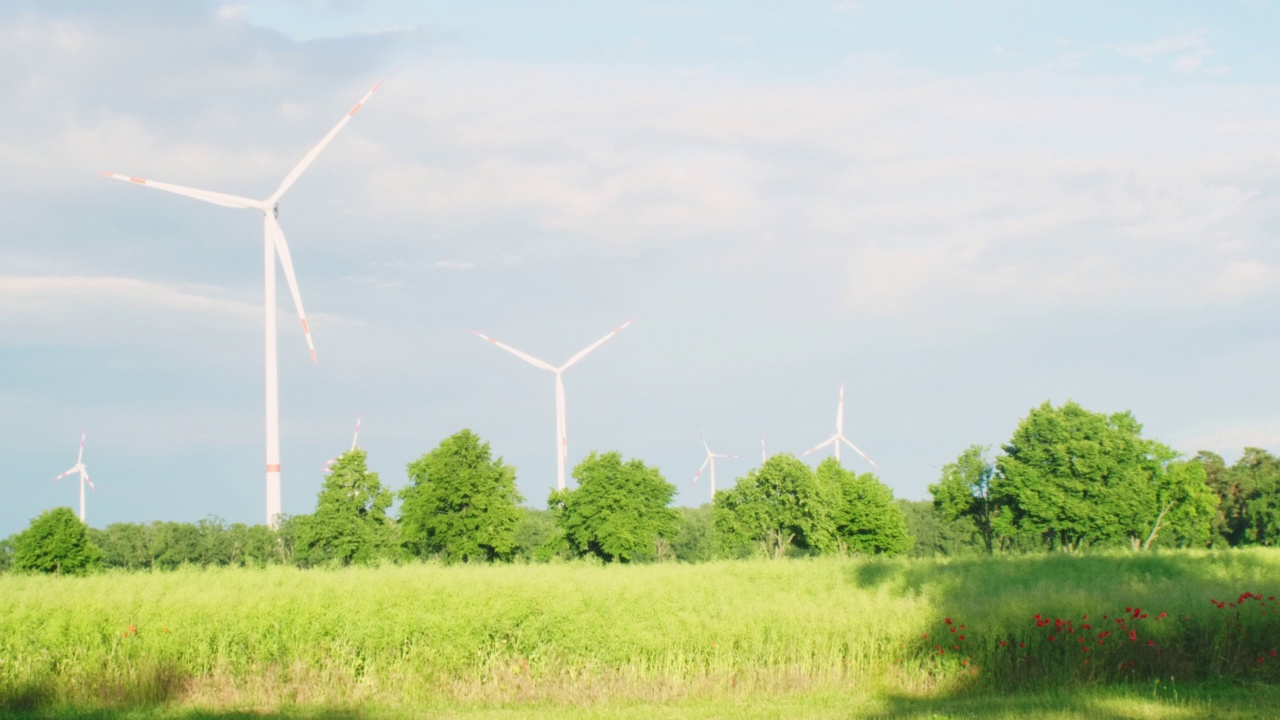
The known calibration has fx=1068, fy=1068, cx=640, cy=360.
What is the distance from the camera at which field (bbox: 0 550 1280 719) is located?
2256cm

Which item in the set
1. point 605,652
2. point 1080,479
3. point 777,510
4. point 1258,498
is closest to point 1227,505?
point 1258,498

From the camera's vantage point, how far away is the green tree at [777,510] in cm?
7875

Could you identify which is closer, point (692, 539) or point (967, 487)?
point (967, 487)

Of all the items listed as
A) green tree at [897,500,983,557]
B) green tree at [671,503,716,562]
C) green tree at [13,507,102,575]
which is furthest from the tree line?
green tree at [897,500,983,557]

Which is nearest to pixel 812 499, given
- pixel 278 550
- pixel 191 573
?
pixel 278 550

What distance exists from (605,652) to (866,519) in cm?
6453

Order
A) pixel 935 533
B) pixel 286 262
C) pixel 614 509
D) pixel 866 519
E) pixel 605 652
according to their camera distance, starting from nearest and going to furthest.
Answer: pixel 605 652, pixel 286 262, pixel 614 509, pixel 866 519, pixel 935 533

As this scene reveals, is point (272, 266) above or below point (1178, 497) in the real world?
above

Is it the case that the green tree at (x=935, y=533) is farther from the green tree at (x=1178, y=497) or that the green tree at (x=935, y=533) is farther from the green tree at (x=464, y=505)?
the green tree at (x=464, y=505)

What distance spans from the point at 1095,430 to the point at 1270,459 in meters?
36.8

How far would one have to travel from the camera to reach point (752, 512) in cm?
7938

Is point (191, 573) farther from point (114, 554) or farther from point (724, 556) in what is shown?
point (114, 554)

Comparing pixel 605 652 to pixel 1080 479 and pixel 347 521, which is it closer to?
pixel 347 521

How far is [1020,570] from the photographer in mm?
48250
